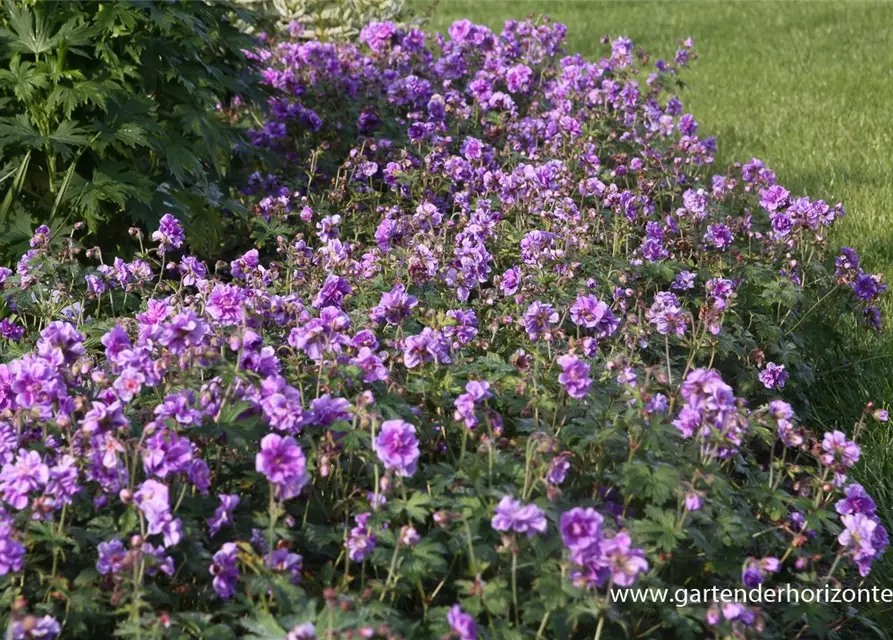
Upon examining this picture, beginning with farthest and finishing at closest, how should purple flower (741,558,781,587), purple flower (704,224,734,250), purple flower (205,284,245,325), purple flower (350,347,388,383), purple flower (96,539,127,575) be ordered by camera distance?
purple flower (704,224,734,250) → purple flower (205,284,245,325) → purple flower (350,347,388,383) → purple flower (741,558,781,587) → purple flower (96,539,127,575)

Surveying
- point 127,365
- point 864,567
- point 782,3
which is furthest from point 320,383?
point 782,3

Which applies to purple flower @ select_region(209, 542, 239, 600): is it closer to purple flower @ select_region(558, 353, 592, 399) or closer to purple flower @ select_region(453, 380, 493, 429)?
purple flower @ select_region(453, 380, 493, 429)

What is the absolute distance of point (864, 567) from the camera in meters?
2.34

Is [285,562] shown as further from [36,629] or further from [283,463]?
[36,629]

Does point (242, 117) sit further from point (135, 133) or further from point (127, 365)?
point (127, 365)

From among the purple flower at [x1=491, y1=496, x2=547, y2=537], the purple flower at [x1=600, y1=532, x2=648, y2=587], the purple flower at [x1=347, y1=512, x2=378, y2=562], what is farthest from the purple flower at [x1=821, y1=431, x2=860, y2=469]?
the purple flower at [x1=347, y1=512, x2=378, y2=562]

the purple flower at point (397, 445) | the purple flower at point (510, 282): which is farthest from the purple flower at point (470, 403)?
the purple flower at point (510, 282)

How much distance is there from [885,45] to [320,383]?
9.03 metres

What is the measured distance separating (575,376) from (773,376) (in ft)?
3.89

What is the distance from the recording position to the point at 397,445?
214 centimetres

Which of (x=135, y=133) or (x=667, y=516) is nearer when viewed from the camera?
(x=667, y=516)

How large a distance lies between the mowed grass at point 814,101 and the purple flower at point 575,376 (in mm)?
1013

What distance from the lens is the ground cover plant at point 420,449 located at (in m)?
2.07

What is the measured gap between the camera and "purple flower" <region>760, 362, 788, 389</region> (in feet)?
10.9
